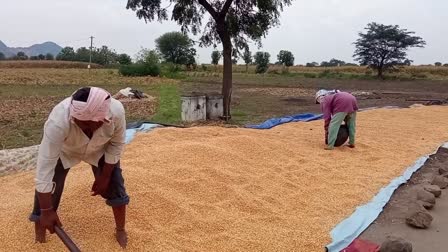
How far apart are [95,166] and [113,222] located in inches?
20.8

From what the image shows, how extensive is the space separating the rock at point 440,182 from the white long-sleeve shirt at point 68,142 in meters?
3.54

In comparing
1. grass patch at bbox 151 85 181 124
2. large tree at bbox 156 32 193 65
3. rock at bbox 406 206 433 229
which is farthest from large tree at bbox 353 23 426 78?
rock at bbox 406 206 433 229

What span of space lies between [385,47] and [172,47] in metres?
19.5

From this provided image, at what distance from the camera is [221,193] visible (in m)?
3.81

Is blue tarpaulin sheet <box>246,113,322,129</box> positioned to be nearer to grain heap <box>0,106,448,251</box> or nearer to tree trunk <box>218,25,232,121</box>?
grain heap <box>0,106,448,251</box>

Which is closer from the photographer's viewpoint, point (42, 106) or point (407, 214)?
point (407, 214)

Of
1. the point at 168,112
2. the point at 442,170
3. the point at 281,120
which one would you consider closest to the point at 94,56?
the point at 168,112

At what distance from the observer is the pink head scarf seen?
2.21m

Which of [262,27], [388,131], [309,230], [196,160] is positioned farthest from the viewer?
[262,27]

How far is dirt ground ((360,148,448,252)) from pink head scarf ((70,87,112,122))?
6.96 ft

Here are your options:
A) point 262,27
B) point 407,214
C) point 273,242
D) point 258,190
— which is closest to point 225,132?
point 258,190

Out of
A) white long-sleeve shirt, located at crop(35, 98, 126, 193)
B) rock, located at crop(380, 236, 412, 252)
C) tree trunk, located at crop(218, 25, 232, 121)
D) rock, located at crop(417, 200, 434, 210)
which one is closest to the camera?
white long-sleeve shirt, located at crop(35, 98, 126, 193)

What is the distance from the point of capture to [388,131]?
25.5 feet

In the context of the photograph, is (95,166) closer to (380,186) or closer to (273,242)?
(273,242)
